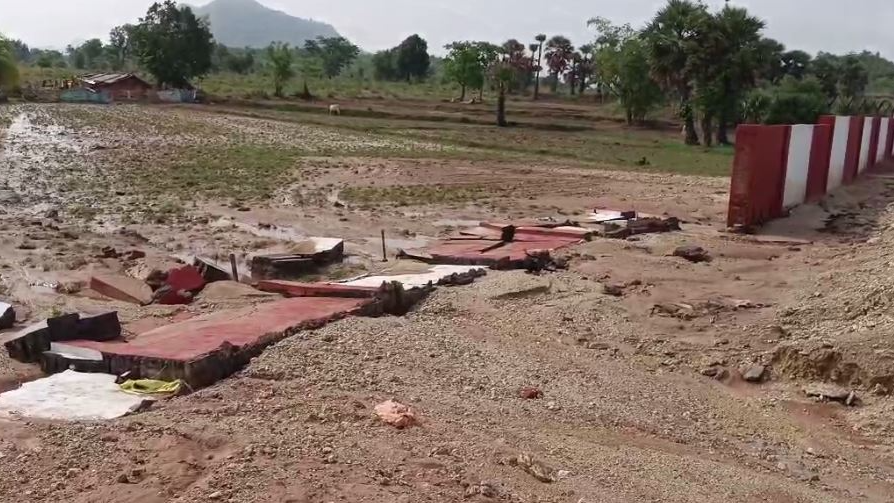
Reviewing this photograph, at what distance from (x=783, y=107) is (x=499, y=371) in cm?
3457

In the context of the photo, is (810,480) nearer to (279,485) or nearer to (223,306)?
(279,485)

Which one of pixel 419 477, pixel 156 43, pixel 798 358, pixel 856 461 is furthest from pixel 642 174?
pixel 156 43

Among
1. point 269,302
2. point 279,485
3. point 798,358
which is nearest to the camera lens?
point 279,485

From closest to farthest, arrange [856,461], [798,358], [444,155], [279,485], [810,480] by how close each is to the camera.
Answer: [279,485], [810,480], [856,461], [798,358], [444,155]

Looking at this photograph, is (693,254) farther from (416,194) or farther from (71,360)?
(416,194)

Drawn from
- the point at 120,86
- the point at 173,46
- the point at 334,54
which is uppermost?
the point at 334,54

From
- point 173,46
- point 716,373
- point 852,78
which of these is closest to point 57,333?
point 716,373

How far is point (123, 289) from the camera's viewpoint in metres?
8.70

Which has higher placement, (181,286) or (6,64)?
(6,64)

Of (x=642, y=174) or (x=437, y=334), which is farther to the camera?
(x=642, y=174)

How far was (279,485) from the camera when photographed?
4.00 metres

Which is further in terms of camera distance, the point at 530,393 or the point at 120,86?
the point at 120,86

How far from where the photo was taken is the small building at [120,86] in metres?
51.6

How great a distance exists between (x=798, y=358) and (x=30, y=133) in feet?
91.1
